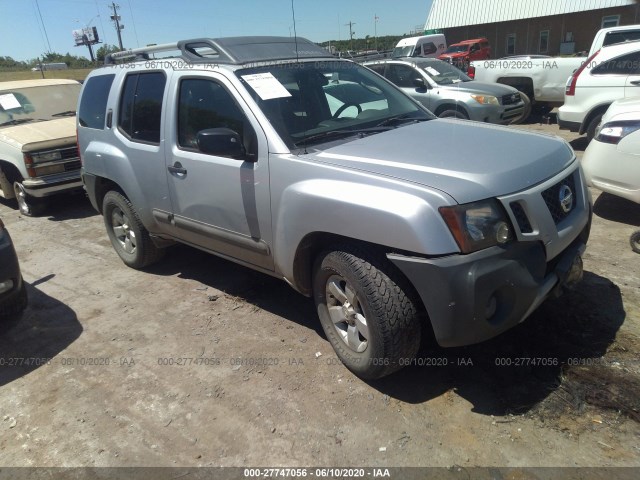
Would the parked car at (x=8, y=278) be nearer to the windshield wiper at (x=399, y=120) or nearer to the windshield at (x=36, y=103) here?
the windshield wiper at (x=399, y=120)

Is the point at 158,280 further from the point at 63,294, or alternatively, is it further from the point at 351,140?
the point at 351,140

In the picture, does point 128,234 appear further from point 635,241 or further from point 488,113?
point 488,113

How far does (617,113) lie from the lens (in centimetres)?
495

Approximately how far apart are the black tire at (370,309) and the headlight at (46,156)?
539 cm

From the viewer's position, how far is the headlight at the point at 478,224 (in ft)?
7.88

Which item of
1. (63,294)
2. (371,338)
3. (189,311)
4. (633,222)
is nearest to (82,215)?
(63,294)

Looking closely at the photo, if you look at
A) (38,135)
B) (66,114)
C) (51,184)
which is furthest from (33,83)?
(51,184)

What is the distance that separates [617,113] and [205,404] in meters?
4.68

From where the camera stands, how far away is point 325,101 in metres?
3.74

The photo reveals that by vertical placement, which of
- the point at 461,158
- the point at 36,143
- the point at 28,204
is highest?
the point at 461,158

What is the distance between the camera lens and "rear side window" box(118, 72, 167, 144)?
160 inches

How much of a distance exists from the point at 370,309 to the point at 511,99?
901cm

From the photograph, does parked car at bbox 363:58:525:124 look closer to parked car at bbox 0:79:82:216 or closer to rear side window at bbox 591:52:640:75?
rear side window at bbox 591:52:640:75

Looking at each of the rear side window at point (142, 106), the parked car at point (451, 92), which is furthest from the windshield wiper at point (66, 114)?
the parked car at point (451, 92)
